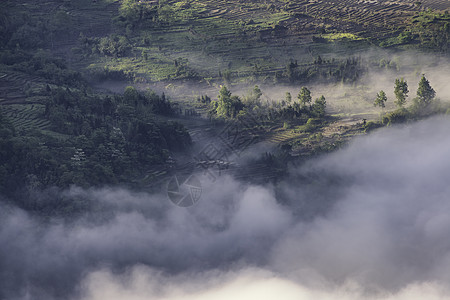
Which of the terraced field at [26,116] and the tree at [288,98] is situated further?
the tree at [288,98]

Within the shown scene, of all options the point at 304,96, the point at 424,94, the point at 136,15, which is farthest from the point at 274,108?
the point at 136,15

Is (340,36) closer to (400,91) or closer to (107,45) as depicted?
(400,91)

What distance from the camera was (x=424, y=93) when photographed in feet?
272

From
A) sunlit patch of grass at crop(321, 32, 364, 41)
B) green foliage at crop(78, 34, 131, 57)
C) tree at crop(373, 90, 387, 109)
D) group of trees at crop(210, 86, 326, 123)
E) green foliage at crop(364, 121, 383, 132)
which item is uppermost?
sunlit patch of grass at crop(321, 32, 364, 41)

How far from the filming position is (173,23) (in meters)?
108

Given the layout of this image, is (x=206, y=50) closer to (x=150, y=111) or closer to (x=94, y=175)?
(x=150, y=111)

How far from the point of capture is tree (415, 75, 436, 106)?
82.5m

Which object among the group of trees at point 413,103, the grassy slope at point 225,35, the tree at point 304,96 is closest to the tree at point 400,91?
the group of trees at point 413,103

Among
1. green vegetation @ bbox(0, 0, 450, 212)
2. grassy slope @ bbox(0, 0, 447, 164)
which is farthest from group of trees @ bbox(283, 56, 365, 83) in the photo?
Result: grassy slope @ bbox(0, 0, 447, 164)

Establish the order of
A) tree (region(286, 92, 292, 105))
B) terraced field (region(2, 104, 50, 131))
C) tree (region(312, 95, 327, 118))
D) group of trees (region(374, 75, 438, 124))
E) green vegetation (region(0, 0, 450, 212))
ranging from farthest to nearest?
1. tree (region(286, 92, 292, 105))
2. tree (region(312, 95, 327, 118))
3. group of trees (region(374, 75, 438, 124))
4. terraced field (region(2, 104, 50, 131))
5. green vegetation (region(0, 0, 450, 212))

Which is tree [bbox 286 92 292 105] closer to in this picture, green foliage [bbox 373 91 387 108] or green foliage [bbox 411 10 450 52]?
green foliage [bbox 373 91 387 108]

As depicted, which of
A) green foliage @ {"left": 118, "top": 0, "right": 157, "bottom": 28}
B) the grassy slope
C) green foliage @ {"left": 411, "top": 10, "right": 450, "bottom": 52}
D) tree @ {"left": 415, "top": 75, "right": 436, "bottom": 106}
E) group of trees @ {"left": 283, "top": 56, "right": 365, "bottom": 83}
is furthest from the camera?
green foliage @ {"left": 118, "top": 0, "right": 157, "bottom": 28}

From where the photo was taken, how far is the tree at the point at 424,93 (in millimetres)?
82500

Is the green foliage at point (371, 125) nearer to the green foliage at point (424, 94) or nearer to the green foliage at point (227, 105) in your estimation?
the green foliage at point (424, 94)
